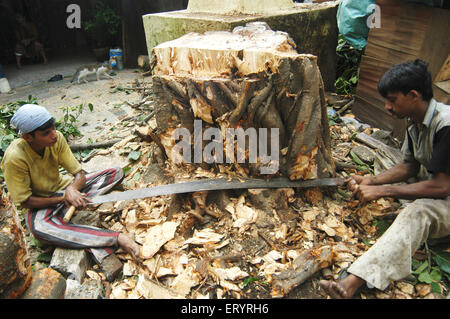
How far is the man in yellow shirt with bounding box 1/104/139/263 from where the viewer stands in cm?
239

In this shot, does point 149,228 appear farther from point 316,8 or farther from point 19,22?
point 19,22

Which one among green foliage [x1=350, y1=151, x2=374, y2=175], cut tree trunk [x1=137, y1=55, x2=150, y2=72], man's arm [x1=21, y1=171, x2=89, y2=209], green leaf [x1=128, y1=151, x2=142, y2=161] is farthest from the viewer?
cut tree trunk [x1=137, y1=55, x2=150, y2=72]

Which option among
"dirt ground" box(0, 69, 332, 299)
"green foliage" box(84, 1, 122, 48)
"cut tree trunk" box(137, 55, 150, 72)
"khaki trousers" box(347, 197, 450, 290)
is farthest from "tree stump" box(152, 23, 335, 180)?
"green foliage" box(84, 1, 122, 48)

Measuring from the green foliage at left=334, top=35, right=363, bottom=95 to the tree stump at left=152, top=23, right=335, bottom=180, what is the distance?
263 centimetres

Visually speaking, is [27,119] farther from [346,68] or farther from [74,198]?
[346,68]

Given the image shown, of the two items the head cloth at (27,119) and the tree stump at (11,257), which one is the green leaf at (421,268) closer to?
the tree stump at (11,257)

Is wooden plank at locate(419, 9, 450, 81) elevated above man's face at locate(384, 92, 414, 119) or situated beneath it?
elevated above

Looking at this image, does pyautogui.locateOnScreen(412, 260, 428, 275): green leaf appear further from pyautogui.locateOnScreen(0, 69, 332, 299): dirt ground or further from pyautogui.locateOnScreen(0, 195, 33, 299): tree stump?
pyautogui.locateOnScreen(0, 69, 332, 299): dirt ground

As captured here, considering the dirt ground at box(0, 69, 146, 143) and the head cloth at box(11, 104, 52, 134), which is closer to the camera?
the head cloth at box(11, 104, 52, 134)

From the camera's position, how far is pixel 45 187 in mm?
2807

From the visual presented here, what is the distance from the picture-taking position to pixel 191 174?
2.96 metres

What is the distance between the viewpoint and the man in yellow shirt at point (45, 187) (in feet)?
7.86

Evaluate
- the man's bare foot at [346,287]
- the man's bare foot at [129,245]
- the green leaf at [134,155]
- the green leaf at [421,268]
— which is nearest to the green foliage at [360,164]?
the green leaf at [421,268]

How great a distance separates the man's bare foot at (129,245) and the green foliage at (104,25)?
8.02m
